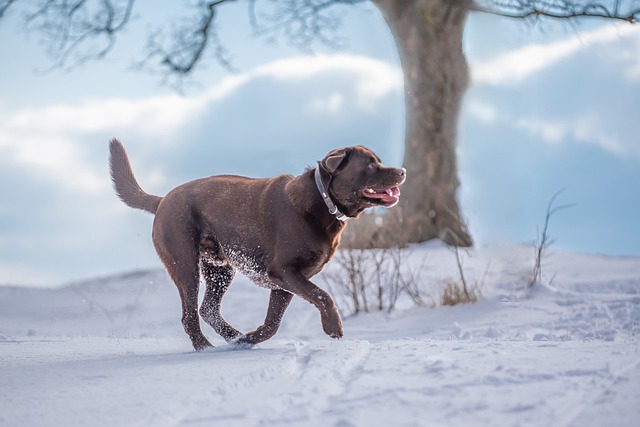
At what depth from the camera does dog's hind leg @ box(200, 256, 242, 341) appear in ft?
16.6

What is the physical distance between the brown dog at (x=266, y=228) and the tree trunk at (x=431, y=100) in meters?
7.17

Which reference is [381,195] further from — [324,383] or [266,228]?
[324,383]

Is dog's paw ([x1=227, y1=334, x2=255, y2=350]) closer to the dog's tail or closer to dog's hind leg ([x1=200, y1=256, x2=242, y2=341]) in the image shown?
dog's hind leg ([x1=200, y1=256, x2=242, y2=341])

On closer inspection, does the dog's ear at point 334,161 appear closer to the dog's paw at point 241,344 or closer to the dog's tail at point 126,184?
the dog's paw at point 241,344

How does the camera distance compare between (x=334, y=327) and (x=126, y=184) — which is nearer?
(x=334, y=327)

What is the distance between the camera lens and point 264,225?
14.9 feet

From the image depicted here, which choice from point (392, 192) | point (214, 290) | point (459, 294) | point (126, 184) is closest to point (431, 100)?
point (459, 294)

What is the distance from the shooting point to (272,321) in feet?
15.3

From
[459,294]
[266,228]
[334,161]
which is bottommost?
[459,294]

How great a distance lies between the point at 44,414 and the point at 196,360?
3.53 ft

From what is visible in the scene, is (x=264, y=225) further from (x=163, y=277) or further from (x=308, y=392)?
(x=163, y=277)

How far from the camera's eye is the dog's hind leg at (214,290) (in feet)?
16.6

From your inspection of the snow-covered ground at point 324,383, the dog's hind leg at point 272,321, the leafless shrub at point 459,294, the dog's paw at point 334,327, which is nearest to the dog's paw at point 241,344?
the dog's hind leg at point 272,321

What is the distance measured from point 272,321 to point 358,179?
1.09 metres
